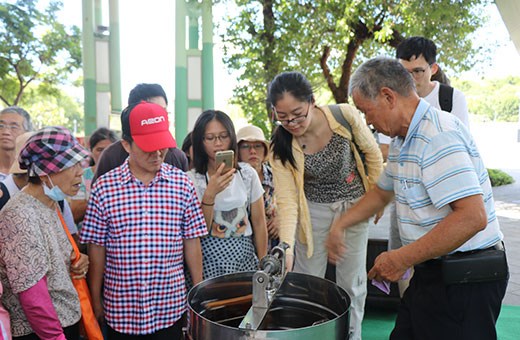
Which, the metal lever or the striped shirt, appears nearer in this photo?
the metal lever

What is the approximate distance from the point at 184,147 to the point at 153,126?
150cm

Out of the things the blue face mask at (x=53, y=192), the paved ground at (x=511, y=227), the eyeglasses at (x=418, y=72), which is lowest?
the paved ground at (x=511, y=227)

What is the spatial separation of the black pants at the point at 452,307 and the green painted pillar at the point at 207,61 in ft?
20.4

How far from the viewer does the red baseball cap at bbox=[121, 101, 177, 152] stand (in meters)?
2.10

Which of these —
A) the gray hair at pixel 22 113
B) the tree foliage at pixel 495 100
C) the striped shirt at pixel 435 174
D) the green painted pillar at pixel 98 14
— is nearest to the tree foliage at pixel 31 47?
the green painted pillar at pixel 98 14

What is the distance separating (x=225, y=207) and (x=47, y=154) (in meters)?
0.99

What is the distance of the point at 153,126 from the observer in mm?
2123

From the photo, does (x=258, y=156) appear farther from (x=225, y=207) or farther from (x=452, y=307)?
(x=452, y=307)

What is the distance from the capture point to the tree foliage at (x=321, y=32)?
26.1ft

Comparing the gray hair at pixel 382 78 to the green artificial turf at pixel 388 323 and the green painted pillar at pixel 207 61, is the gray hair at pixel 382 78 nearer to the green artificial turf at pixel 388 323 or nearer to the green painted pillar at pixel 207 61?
the green artificial turf at pixel 388 323

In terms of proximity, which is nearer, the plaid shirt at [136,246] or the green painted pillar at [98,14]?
the plaid shirt at [136,246]

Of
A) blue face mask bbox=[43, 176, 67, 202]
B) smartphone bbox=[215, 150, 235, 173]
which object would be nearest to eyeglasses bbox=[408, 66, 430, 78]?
smartphone bbox=[215, 150, 235, 173]

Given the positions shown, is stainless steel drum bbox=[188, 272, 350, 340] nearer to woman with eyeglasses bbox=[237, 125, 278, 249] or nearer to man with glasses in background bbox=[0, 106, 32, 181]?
woman with eyeglasses bbox=[237, 125, 278, 249]

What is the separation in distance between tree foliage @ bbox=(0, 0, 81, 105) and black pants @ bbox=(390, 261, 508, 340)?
1322cm
